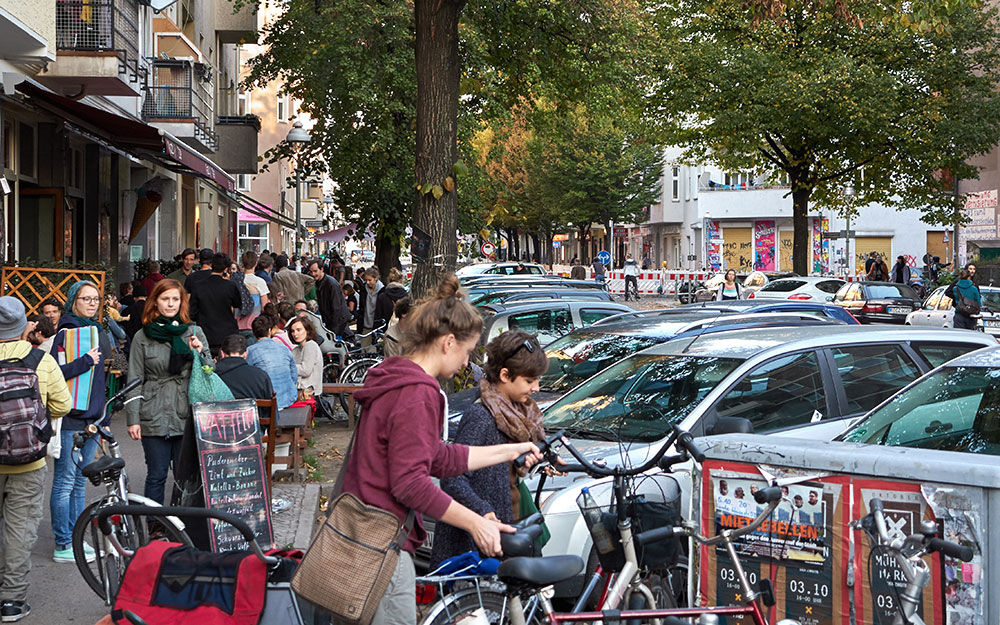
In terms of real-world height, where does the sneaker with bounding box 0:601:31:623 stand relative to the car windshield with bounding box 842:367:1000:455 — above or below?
below

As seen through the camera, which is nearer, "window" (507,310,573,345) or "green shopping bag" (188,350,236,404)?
"green shopping bag" (188,350,236,404)

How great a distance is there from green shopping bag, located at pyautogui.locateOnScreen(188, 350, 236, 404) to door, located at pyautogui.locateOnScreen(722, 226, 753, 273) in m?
64.1

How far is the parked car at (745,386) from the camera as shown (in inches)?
275

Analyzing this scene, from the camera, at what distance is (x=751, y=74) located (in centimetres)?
3403

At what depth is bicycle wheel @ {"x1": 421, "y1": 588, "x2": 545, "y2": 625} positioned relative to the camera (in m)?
4.01

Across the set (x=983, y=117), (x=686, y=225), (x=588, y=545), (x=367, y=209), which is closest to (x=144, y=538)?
(x=588, y=545)

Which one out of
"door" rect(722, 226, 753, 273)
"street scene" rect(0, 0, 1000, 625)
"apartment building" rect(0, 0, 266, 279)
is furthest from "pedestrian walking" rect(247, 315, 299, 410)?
"door" rect(722, 226, 753, 273)

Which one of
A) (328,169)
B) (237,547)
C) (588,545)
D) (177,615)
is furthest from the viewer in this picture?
(328,169)

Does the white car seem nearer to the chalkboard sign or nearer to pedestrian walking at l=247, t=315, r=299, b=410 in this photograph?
pedestrian walking at l=247, t=315, r=299, b=410

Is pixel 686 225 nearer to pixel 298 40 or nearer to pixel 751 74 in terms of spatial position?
pixel 751 74

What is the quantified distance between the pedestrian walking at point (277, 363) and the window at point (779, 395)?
180 inches

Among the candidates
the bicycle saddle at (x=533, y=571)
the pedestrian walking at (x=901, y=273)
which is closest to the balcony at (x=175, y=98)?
the bicycle saddle at (x=533, y=571)

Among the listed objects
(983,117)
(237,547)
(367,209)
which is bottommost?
(237,547)

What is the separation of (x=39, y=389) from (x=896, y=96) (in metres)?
31.5
